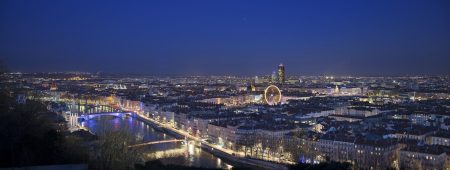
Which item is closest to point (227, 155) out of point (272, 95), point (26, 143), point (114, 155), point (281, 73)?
point (114, 155)

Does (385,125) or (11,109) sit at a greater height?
(11,109)

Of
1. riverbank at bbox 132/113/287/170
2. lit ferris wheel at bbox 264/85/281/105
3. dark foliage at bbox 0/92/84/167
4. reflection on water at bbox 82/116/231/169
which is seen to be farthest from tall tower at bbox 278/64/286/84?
dark foliage at bbox 0/92/84/167

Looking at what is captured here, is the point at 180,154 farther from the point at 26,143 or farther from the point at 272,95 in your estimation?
the point at 272,95

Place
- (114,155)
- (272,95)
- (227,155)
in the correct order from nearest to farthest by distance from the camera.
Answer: (114,155) < (227,155) < (272,95)

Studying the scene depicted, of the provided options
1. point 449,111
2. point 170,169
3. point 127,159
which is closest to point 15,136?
point 127,159

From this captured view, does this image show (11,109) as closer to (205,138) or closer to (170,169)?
(170,169)

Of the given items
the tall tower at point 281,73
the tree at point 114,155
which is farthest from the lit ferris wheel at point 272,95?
the tree at point 114,155

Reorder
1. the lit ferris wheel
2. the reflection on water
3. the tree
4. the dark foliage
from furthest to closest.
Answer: the lit ferris wheel < the reflection on water < the tree < the dark foliage

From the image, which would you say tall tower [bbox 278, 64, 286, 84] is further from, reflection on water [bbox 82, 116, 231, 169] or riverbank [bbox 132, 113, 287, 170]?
reflection on water [bbox 82, 116, 231, 169]
